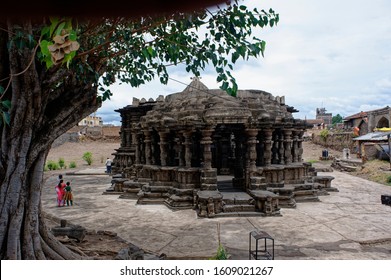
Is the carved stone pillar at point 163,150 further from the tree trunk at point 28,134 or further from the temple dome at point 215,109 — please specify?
the tree trunk at point 28,134

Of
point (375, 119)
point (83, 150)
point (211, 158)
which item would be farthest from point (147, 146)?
point (375, 119)

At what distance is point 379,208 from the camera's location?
1042 cm


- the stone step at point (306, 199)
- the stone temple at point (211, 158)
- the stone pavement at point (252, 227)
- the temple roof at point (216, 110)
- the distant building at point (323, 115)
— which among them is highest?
the distant building at point (323, 115)

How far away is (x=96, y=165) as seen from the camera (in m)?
30.2

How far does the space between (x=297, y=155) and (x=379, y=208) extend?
153 inches

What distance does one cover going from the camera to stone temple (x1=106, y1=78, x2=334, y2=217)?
410 inches

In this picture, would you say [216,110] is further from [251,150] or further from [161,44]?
[161,44]

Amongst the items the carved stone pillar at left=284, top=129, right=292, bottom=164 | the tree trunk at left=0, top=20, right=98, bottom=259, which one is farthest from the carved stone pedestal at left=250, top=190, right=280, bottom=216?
the tree trunk at left=0, top=20, right=98, bottom=259

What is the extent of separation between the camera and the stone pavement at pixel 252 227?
21.0 ft

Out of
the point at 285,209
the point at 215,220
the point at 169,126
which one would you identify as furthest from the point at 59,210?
the point at 285,209

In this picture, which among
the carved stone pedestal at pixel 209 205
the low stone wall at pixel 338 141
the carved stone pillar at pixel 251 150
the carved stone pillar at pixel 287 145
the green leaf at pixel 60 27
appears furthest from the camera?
the low stone wall at pixel 338 141

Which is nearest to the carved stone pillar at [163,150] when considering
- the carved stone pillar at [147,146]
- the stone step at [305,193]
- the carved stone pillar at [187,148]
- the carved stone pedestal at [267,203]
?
the carved stone pillar at [147,146]

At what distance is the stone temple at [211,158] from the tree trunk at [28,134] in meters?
6.06

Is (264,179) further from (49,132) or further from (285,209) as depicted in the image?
(49,132)
